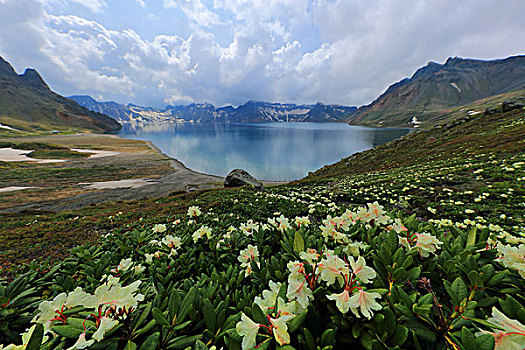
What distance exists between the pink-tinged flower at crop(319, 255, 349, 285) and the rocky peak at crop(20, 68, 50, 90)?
11349 inches

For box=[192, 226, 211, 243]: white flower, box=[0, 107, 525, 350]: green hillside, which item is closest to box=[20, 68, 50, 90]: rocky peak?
box=[192, 226, 211, 243]: white flower

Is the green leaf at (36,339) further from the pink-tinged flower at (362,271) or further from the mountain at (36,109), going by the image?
the mountain at (36,109)

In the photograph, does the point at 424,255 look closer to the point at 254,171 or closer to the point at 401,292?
the point at 401,292

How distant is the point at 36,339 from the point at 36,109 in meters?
222

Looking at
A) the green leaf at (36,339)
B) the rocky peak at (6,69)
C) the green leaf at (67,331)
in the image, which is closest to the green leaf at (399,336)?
the green leaf at (67,331)

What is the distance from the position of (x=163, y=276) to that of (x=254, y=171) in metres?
40.4

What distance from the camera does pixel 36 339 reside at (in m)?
1.12

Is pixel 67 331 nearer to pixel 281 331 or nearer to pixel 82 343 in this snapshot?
pixel 82 343

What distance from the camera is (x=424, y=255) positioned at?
1.69 metres

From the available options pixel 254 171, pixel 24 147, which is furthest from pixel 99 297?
pixel 24 147

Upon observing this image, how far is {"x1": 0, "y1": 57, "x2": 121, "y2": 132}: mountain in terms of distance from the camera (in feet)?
423

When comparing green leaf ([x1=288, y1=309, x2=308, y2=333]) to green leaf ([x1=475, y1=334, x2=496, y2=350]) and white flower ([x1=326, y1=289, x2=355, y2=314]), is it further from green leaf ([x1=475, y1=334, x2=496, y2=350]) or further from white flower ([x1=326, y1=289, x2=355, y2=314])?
green leaf ([x1=475, y1=334, x2=496, y2=350])

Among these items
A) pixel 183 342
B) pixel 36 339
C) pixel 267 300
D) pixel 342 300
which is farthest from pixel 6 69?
pixel 342 300

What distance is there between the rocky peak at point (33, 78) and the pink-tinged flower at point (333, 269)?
28826cm
